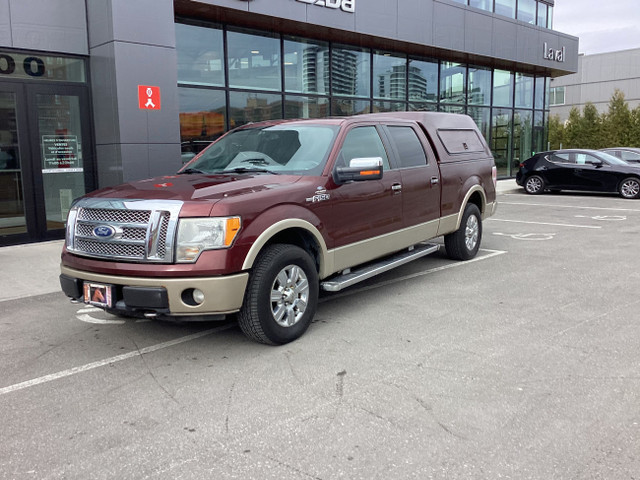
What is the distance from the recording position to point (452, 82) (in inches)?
768

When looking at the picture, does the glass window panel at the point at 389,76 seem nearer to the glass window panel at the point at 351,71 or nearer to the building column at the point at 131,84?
the glass window panel at the point at 351,71

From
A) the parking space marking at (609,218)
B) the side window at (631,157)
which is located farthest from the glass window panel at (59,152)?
the side window at (631,157)

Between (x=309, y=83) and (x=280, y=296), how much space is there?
11.2 meters

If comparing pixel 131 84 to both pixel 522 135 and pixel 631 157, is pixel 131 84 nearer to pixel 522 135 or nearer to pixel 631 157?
pixel 631 157

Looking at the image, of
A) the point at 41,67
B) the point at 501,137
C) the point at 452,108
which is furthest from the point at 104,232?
the point at 501,137

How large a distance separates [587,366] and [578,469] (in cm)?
146

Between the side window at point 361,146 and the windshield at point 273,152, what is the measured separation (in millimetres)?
172

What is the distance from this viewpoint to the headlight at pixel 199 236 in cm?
404

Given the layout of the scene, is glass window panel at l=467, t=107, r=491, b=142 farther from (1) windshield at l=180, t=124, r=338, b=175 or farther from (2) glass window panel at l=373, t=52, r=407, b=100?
(1) windshield at l=180, t=124, r=338, b=175

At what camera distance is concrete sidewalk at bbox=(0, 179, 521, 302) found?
22.1 feet

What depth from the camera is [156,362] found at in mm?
4320

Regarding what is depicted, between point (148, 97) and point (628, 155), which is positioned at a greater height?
point (148, 97)

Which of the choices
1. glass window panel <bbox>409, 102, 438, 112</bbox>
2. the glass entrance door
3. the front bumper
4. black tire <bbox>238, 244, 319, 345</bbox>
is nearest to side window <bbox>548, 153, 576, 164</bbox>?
glass window panel <bbox>409, 102, 438, 112</bbox>

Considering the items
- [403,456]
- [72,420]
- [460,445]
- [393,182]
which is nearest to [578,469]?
[460,445]
